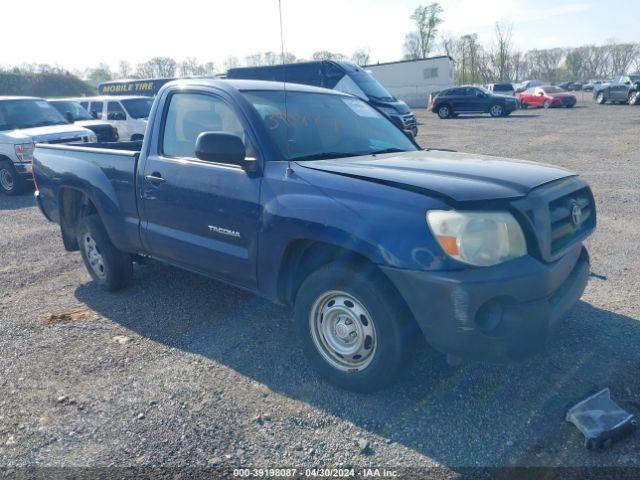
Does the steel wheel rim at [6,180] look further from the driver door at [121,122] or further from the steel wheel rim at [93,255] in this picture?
the steel wheel rim at [93,255]

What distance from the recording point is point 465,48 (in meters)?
76.2

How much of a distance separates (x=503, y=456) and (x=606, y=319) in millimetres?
1979

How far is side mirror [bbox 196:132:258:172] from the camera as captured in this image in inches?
136

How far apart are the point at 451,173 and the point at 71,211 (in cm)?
412

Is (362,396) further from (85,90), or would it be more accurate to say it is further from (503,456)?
(85,90)

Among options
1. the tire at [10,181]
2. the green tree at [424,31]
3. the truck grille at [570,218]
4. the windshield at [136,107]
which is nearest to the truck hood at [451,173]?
the truck grille at [570,218]

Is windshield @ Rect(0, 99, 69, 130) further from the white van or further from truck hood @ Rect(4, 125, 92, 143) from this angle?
the white van

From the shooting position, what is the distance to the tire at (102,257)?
5062 millimetres

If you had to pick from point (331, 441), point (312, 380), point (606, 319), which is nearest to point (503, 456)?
point (331, 441)

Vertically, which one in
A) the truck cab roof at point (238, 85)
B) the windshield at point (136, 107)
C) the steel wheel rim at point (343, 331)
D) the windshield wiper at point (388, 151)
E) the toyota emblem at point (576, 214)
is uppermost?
the windshield at point (136, 107)

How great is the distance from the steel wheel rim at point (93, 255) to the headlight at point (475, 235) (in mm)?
3650

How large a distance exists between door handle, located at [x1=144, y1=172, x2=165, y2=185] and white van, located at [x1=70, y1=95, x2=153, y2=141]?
11.2 meters

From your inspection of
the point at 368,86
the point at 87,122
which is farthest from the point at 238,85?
the point at 368,86

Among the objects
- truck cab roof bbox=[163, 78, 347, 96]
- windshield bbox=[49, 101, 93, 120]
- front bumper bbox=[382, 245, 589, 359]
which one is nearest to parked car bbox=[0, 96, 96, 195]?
windshield bbox=[49, 101, 93, 120]
